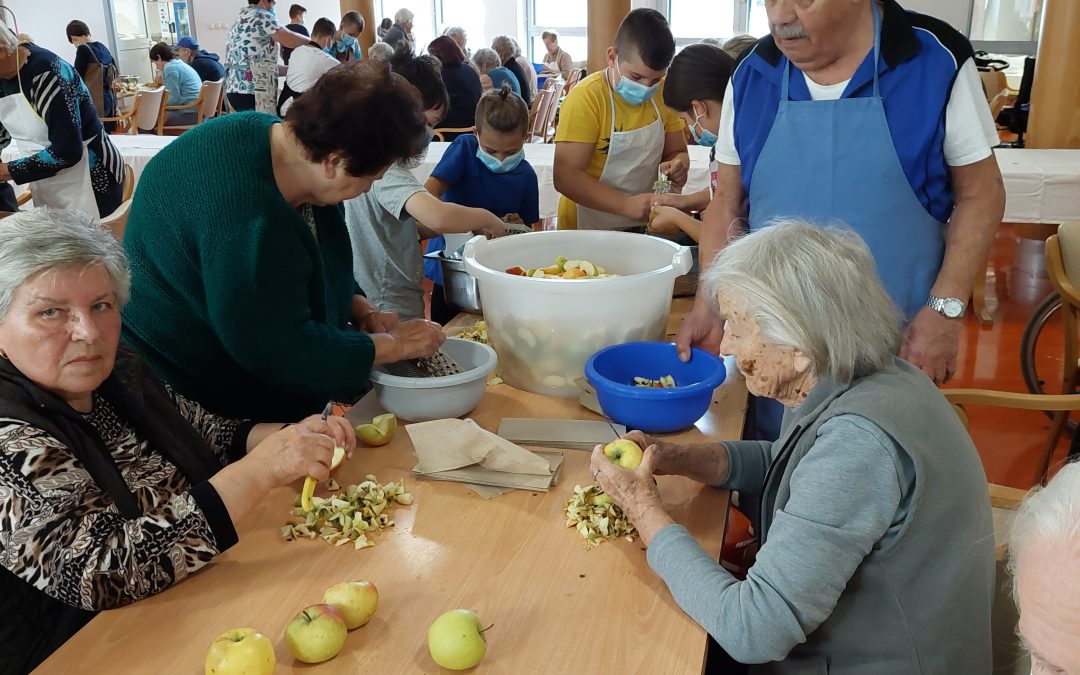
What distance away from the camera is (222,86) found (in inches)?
381

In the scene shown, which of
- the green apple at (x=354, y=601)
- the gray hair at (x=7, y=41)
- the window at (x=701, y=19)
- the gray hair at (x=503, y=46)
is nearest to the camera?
the green apple at (x=354, y=601)

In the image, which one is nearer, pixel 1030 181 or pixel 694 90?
pixel 694 90

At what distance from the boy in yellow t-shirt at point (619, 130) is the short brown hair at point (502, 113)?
0.15 metres

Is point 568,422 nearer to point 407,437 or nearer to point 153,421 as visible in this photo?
point 407,437

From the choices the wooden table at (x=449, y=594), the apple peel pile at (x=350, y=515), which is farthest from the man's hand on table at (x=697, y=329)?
the apple peel pile at (x=350, y=515)

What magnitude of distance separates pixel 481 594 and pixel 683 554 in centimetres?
32

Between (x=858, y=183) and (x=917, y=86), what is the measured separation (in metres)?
0.25

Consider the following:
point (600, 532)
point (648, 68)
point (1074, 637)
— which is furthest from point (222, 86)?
point (1074, 637)

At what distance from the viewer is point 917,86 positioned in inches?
78.6

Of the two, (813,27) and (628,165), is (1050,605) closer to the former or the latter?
(813,27)

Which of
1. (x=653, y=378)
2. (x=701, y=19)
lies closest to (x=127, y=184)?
(x=653, y=378)

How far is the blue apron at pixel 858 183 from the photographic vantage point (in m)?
2.05

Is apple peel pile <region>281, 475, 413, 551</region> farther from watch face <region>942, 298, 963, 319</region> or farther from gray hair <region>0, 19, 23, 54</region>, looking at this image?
gray hair <region>0, 19, 23, 54</region>

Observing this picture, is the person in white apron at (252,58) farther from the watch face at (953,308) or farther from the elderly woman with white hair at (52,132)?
the watch face at (953,308)
